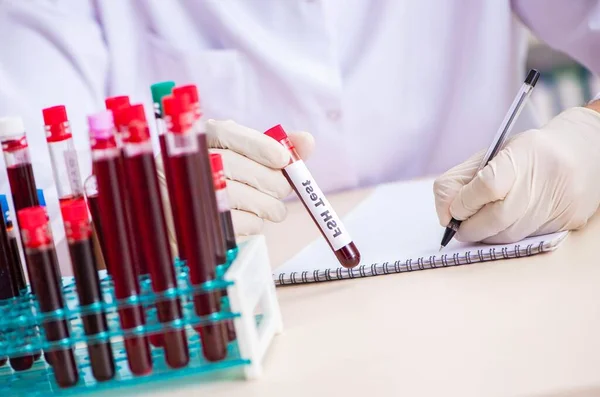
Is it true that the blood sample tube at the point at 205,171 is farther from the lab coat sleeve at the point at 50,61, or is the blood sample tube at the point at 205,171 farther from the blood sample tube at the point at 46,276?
the lab coat sleeve at the point at 50,61

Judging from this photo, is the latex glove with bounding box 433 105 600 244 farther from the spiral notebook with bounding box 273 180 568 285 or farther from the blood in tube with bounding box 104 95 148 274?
the blood in tube with bounding box 104 95 148 274

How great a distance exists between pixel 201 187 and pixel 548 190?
0.58 m

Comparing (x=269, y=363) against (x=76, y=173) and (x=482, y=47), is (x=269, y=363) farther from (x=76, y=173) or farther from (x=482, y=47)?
(x=482, y=47)

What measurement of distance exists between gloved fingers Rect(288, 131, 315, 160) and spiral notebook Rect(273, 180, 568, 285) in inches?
6.1

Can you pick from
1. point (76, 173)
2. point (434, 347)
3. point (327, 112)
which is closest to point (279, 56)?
point (327, 112)

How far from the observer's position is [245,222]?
4.11 feet

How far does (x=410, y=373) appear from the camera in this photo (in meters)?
0.73

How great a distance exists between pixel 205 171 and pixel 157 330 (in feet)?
0.57

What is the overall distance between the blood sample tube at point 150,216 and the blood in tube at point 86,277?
0.06m

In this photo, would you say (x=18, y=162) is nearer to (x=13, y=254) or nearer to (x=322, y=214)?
(x=13, y=254)

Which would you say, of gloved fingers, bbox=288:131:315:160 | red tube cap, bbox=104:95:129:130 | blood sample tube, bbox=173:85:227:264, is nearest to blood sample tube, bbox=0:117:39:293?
red tube cap, bbox=104:95:129:130

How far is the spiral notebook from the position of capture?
104 cm

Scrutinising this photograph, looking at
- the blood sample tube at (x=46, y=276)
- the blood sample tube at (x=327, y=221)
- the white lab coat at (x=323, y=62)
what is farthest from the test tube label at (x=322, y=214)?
the white lab coat at (x=323, y=62)

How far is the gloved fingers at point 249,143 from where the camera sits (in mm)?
1102
